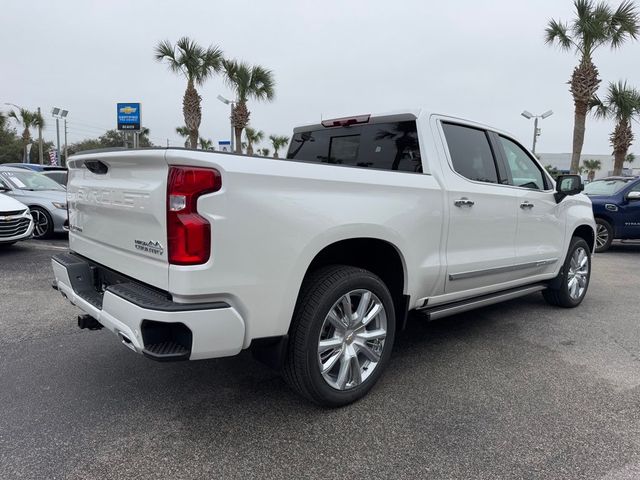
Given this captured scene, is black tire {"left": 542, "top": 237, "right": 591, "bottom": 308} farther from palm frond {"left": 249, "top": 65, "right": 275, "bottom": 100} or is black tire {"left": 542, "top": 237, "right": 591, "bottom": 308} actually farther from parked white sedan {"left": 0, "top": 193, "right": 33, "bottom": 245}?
palm frond {"left": 249, "top": 65, "right": 275, "bottom": 100}

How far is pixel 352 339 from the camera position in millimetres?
2844

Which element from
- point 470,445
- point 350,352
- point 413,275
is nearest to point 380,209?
point 413,275

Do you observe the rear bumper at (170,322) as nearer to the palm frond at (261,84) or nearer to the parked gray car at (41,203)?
the parked gray car at (41,203)

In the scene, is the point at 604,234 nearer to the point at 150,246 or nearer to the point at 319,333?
the point at 319,333

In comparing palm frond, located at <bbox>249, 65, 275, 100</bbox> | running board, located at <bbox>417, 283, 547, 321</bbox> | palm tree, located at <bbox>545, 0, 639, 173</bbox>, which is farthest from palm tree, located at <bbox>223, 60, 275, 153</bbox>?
running board, located at <bbox>417, 283, 547, 321</bbox>

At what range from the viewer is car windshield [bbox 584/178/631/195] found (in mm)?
9828

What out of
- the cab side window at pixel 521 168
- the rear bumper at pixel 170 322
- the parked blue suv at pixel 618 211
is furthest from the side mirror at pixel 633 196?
the rear bumper at pixel 170 322

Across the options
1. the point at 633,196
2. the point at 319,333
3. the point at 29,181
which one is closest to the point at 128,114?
the point at 29,181

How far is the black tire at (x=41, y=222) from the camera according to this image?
9148mm

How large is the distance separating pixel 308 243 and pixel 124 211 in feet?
3.32

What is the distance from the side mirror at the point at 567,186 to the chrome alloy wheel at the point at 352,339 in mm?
2711

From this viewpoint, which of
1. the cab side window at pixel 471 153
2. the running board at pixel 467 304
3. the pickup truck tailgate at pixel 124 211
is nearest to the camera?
the pickup truck tailgate at pixel 124 211

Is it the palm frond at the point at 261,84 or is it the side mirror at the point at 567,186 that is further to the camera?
the palm frond at the point at 261,84

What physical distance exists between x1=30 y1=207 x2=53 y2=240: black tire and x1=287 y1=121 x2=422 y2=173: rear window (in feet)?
23.0
